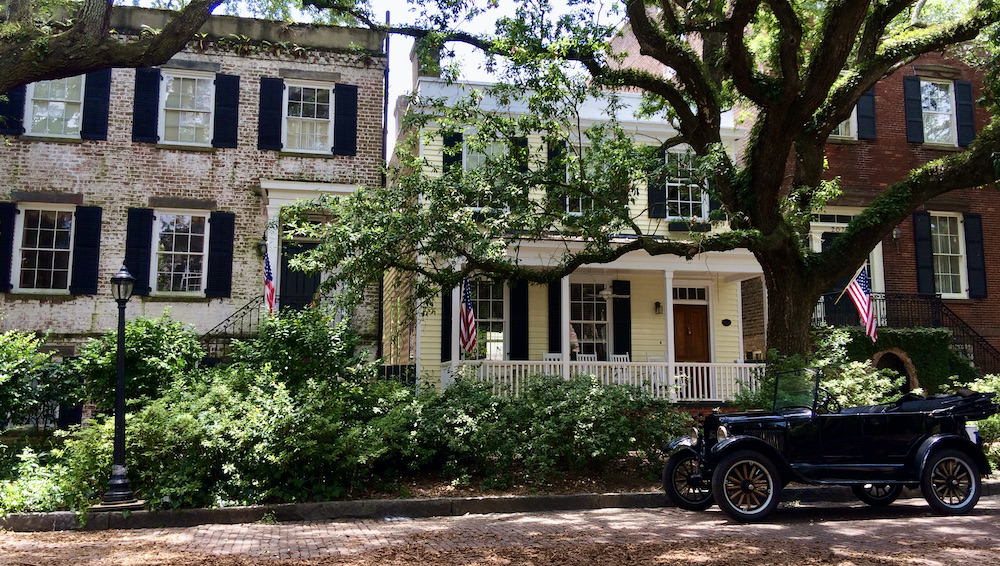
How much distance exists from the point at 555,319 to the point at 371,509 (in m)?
9.34

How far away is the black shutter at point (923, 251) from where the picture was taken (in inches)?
772

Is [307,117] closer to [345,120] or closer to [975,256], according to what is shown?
[345,120]

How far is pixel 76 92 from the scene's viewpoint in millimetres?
17344

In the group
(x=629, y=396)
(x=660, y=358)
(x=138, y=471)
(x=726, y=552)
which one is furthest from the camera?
(x=660, y=358)

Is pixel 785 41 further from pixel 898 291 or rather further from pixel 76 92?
pixel 76 92

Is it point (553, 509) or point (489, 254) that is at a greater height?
point (489, 254)

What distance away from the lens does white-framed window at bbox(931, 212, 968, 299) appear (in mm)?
19984

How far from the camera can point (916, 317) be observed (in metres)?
19.1

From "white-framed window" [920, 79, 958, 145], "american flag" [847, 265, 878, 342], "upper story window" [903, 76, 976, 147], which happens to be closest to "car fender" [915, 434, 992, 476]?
"american flag" [847, 265, 878, 342]

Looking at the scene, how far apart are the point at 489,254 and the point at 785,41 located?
5421 mm

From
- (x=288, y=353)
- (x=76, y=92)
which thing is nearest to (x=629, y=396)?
(x=288, y=353)

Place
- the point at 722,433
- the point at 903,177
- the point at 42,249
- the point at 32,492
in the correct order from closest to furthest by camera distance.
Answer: the point at 722,433
the point at 32,492
the point at 42,249
the point at 903,177

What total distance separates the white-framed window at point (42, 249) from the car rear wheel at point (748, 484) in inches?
554

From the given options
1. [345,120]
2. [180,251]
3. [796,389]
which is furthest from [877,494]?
[180,251]
